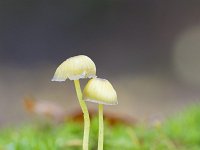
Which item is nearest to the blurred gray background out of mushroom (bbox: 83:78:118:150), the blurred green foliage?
the blurred green foliage

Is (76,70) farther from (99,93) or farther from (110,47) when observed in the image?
(110,47)

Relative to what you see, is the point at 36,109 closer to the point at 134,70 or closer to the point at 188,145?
the point at 188,145

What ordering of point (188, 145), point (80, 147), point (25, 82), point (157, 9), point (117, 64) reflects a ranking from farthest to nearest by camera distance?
point (157, 9), point (117, 64), point (25, 82), point (188, 145), point (80, 147)

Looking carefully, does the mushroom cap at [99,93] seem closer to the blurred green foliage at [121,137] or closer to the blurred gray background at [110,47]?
the blurred green foliage at [121,137]

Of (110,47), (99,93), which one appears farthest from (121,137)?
(110,47)

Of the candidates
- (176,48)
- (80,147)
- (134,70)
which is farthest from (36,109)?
(176,48)

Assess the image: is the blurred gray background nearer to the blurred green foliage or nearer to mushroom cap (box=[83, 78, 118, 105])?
the blurred green foliage

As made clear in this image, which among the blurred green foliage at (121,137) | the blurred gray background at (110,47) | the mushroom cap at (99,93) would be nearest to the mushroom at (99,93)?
the mushroom cap at (99,93)
